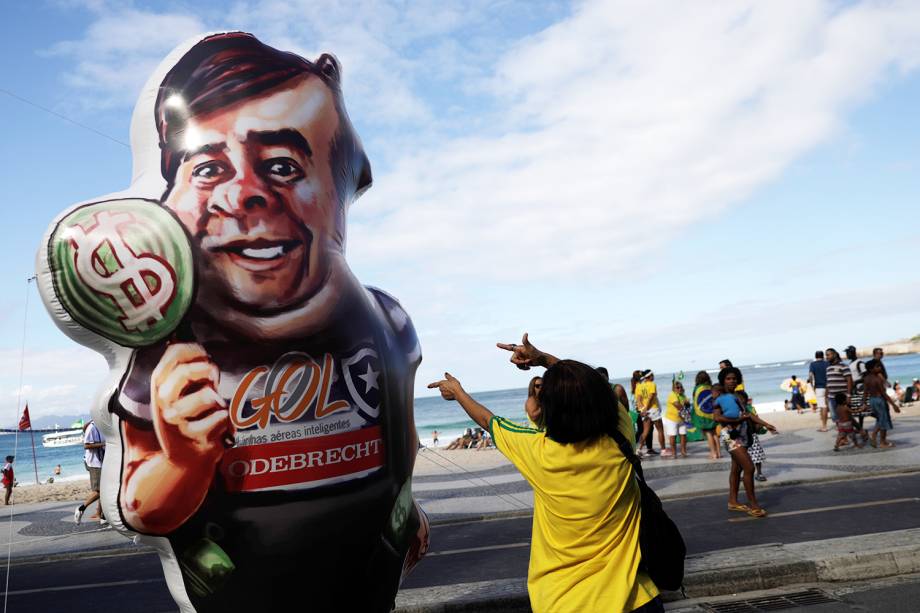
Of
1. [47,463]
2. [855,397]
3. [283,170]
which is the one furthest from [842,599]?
[47,463]

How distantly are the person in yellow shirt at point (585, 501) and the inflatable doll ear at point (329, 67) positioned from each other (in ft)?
5.97

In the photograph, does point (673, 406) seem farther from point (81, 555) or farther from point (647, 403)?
point (81, 555)

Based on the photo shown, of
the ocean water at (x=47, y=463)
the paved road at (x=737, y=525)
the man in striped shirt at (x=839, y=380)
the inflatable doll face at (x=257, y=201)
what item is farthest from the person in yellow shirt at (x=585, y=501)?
the ocean water at (x=47, y=463)

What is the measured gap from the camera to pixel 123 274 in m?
2.91

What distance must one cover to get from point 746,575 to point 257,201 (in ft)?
14.3

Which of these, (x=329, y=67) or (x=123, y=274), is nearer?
(x=123, y=274)

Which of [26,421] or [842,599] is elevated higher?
[26,421]

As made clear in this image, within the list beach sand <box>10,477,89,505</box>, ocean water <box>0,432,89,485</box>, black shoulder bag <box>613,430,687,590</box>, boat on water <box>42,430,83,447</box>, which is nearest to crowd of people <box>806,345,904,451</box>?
black shoulder bag <box>613,430,687,590</box>

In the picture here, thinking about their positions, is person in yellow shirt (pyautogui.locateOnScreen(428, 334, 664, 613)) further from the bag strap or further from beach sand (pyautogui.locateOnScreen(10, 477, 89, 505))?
beach sand (pyautogui.locateOnScreen(10, 477, 89, 505))

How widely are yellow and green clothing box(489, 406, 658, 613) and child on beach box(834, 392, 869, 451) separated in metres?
10.9

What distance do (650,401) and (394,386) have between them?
10.4 m

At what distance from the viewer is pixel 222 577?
294 cm

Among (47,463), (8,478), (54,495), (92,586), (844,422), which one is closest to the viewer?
(92,586)

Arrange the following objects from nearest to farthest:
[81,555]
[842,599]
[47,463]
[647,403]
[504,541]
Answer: [842,599] → [504,541] → [81,555] → [647,403] → [47,463]
